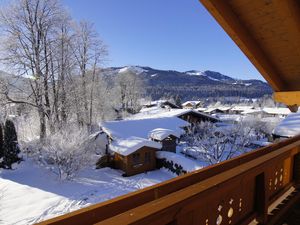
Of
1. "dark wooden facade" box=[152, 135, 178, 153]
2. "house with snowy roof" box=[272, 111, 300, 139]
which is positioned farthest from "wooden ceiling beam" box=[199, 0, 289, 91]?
"dark wooden facade" box=[152, 135, 178, 153]

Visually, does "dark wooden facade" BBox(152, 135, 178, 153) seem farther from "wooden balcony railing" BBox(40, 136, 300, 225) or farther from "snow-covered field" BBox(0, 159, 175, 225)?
"wooden balcony railing" BBox(40, 136, 300, 225)

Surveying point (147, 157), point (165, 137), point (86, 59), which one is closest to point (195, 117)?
point (165, 137)

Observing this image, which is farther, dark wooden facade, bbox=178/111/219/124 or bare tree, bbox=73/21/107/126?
dark wooden facade, bbox=178/111/219/124

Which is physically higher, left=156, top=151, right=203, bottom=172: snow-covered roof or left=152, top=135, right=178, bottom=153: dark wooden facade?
left=152, top=135, right=178, bottom=153: dark wooden facade

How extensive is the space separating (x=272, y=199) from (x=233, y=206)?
3.53 feet

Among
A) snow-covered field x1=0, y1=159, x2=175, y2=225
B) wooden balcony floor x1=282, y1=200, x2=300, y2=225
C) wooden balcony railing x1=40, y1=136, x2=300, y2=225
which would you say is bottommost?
snow-covered field x1=0, y1=159, x2=175, y2=225

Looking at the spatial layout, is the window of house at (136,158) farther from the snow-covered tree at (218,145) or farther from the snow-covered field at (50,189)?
the snow-covered tree at (218,145)

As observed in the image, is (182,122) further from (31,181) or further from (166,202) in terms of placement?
(166,202)

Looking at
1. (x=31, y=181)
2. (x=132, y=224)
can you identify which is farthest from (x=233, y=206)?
(x=31, y=181)

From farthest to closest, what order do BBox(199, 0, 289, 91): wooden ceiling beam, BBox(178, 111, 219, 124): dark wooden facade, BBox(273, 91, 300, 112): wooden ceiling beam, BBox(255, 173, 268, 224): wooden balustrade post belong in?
BBox(178, 111, 219, 124): dark wooden facade, BBox(273, 91, 300, 112): wooden ceiling beam, BBox(199, 0, 289, 91): wooden ceiling beam, BBox(255, 173, 268, 224): wooden balustrade post

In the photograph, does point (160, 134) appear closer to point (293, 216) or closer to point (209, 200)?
point (293, 216)

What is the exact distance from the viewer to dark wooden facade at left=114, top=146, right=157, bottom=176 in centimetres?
1359

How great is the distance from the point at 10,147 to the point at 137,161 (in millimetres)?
7265

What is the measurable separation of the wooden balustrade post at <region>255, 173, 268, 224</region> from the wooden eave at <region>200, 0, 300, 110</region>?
187cm
